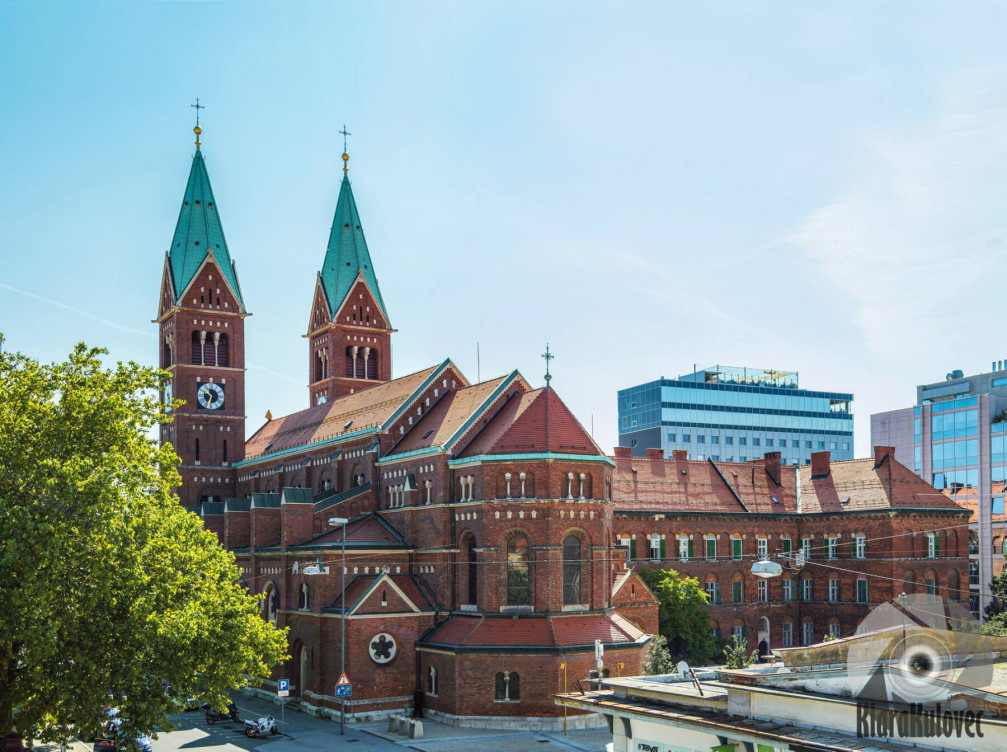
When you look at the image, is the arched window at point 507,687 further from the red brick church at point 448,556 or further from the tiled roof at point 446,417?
the tiled roof at point 446,417

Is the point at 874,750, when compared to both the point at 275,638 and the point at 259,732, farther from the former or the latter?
the point at 259,732

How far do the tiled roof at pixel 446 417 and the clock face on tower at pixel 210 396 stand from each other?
23368mm

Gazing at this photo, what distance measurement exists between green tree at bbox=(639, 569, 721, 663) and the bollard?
24755 mm

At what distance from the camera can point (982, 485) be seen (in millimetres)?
96438

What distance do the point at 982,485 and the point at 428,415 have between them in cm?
5691

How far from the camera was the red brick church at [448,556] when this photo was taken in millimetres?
53406

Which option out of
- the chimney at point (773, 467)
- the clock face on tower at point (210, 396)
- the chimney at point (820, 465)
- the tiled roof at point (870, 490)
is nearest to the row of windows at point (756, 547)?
the tiled roof at point (870, 490)

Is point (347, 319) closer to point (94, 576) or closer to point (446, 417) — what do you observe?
point (446, 417)

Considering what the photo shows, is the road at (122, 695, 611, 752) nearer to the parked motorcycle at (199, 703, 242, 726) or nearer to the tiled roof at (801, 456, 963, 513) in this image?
the parked motorcycle at (199, 703, 242, 726)

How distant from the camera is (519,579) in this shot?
2169 inches

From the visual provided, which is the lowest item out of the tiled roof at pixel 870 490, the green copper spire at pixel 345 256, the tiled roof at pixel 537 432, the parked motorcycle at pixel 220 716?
the parked motorcycle at pixel 220 716

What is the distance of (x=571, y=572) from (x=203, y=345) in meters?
39.1

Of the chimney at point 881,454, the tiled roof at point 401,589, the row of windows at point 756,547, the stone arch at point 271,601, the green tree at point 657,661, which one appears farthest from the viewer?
the chimney at point 881,454

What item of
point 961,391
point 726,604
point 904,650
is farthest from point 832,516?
point 904,650
